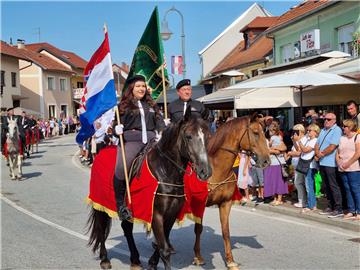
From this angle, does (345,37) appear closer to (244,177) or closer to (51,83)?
(244,177)

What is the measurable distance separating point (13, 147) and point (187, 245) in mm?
10465

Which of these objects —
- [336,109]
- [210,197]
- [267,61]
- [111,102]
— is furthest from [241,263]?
[267,61]

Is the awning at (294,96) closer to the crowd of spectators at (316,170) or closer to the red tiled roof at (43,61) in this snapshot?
the crowd of spectators at (316,170)

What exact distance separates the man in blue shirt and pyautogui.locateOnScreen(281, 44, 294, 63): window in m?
16.4

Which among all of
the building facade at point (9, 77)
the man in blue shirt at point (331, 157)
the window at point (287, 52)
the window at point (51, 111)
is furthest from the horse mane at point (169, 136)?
the window at point (51, 111)

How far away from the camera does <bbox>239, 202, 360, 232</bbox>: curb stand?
835cm

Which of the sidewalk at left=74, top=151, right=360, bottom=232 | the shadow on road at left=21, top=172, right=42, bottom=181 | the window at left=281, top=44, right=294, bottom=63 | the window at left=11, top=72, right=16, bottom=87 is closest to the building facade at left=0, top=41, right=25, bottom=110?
the window at left=11, top=72, right=16, bottom=87

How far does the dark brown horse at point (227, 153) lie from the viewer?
6.23 m

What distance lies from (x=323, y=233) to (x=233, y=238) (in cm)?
158

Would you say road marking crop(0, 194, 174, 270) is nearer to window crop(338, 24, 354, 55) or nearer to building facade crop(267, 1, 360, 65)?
building facade crop(267, 1, 360, 65)

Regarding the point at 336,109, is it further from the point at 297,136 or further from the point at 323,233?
the point at 323,233

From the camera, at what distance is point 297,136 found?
33.2 ft

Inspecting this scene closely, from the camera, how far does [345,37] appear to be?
19062 millimetres

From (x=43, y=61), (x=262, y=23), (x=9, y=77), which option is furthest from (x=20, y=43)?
(x=262, y=23)
